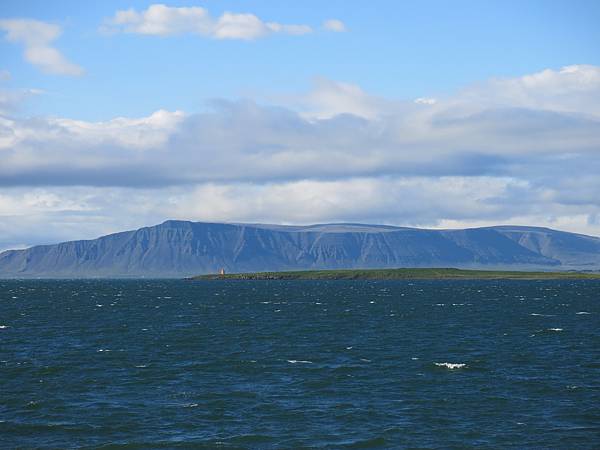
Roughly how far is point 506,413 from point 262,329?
61062 mm

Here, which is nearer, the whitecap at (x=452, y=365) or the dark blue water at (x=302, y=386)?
the dark blue water at (x=302, y=386)

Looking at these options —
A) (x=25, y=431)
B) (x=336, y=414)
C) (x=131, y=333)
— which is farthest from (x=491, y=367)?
(x=131, y=333)

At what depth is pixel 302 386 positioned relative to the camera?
6444 cm

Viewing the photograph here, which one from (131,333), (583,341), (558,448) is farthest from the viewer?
(131,333)

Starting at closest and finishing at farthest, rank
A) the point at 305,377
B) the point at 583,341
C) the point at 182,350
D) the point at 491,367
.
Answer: the point at 305,377 < the point at 491,367 < the point at 182,350 < the point at 583,341

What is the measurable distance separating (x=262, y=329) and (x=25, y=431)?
208 feet

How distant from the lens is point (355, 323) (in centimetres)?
12131

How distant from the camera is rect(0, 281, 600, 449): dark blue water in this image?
49.2m

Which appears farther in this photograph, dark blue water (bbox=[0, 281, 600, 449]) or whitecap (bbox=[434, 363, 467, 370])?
whitecap (bbox=[434, 363, 467, 370])

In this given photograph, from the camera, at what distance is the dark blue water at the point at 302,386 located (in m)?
49.2

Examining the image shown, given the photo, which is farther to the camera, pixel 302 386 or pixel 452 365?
pixel 452 365

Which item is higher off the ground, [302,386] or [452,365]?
[452,365]

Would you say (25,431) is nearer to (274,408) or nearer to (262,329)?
(274,408)

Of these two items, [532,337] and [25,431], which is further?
[532,337]
